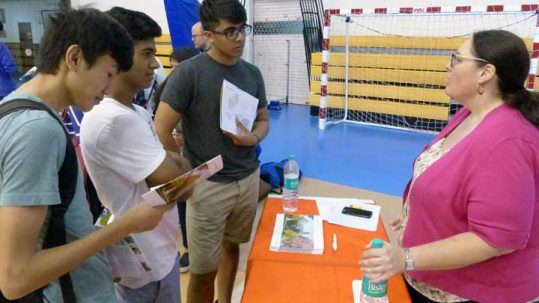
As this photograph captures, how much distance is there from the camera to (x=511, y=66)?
1077 millimetres

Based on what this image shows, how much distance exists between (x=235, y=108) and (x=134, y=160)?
802 mm

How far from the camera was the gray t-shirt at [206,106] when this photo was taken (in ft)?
5.47

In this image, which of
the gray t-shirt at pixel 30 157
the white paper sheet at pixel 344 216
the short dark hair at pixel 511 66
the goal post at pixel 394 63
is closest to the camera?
the gray t-shirt at pixel 30 157

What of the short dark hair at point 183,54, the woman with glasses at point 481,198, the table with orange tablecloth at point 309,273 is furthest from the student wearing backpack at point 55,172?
the short dark hair at point 183,54

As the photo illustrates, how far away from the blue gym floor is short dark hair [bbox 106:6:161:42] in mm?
3033

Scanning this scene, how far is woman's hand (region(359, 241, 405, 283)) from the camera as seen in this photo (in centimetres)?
98

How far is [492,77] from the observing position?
1.10 m

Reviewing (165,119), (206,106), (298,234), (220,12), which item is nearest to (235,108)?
(206,106)

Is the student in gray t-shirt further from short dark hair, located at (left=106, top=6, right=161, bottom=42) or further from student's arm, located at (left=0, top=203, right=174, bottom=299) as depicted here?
student's arm, located at (left=0, top=203, right=174, bottom=299)

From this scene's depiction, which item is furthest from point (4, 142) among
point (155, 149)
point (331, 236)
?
point (331, 236)

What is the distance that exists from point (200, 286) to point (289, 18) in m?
7.23

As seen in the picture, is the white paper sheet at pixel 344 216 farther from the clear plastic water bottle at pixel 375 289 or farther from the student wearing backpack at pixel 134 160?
the student wearing backpack at pixel 134 160

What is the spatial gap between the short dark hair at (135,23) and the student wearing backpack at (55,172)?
32 cm

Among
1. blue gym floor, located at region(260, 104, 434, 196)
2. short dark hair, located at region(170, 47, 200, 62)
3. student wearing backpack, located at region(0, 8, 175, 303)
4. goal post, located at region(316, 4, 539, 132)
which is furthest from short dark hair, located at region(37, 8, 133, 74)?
goal post, located at region(316, 4, 539, 132)
